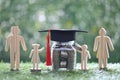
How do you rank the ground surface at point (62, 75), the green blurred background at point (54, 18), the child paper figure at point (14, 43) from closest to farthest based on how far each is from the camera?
the ground surface at point (62, 75) < the child paper figure at point (14, 43) < the green blurred background at point (54, 18)

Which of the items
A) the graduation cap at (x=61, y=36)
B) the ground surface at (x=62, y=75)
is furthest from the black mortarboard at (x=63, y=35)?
the ground surface at (x=62, y=75)

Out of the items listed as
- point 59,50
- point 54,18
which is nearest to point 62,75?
point 59,50

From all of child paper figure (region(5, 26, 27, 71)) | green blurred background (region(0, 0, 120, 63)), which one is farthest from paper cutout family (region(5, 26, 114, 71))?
green blurred background (region(0, 0, 120, 63))

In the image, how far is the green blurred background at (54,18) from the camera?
144 centimetres

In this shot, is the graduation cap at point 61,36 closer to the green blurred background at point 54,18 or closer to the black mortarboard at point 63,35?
the black mortarboard at point 63,35

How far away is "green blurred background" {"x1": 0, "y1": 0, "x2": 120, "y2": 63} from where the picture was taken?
144 centimetres

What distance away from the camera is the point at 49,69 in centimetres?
123

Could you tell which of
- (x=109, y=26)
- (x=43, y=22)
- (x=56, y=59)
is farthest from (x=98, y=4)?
(x=56, y=59)

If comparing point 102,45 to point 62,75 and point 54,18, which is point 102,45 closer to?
point 62,75

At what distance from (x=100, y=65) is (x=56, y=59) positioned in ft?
0.48

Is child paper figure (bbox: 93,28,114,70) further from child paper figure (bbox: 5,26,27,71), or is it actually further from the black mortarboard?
child paper figure (bbox: 5,26,27,71)

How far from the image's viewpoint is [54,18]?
149 centimetres

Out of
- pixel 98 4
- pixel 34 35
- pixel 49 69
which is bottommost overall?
pixel 49 69

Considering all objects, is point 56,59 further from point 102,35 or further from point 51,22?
point 51,22
